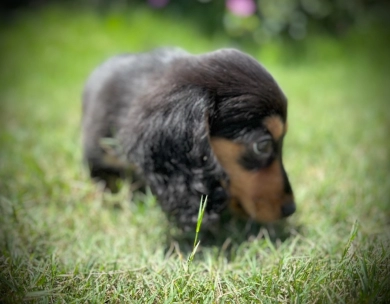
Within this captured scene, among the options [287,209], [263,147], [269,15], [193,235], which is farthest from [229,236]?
[269,15]

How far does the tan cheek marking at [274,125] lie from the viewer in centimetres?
204

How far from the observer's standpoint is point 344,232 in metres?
2.17

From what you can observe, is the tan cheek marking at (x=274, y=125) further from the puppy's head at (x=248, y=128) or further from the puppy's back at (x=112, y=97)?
the puppy's back at (x=112, y=97)

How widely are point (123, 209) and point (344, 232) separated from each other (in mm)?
1321

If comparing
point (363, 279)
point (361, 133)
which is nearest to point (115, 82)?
point (363, 279)

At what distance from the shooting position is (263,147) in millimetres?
2090

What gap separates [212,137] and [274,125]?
32 centimetres

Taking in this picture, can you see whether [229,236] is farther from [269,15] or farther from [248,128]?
[269,15]

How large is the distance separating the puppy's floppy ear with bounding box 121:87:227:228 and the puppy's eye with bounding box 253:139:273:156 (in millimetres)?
228


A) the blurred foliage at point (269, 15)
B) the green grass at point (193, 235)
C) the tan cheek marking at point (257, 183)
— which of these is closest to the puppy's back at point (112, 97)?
the green grass at point (193, 235)

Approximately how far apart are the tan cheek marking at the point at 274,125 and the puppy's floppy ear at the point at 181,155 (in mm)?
296

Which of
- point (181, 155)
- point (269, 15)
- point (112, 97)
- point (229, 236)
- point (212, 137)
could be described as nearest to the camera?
point (181, 155)

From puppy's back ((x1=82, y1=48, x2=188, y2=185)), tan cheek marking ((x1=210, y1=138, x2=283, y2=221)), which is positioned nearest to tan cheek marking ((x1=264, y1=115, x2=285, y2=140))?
tan cheek marking ((x1=210, y1=138, x2=283, y2=221))

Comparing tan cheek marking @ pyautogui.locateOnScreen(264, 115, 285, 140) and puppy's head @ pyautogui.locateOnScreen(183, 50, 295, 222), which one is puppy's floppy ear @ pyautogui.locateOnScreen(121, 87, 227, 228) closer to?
puppy's head @ pyautogui.locateOnScreen(183, 50, 295, 222)
